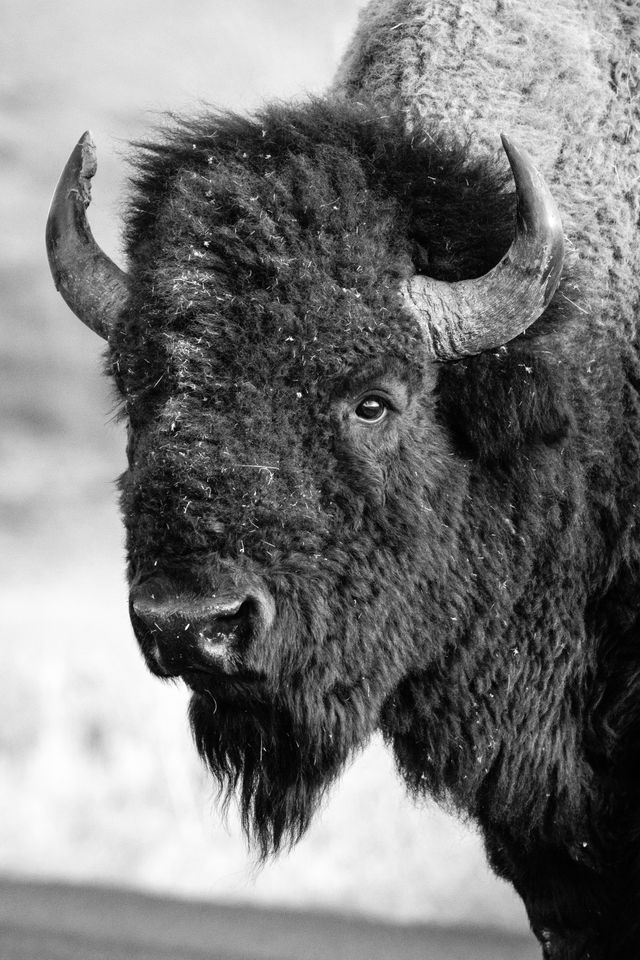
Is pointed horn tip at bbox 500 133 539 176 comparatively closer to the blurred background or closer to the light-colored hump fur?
the light-colored hump fur

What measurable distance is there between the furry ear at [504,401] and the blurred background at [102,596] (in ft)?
7.49

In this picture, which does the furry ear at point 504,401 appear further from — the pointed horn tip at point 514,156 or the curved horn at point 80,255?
the curved horn at point 80,255

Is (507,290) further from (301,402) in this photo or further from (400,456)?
(301,402)

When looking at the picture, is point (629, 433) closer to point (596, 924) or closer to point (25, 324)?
point (596, 924)

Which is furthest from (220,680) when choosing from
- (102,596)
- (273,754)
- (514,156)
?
(102,596)

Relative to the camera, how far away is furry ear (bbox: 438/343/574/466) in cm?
319

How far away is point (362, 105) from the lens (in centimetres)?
361

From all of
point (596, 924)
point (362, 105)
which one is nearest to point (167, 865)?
point (596, 924)

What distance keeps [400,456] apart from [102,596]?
18.0 ft

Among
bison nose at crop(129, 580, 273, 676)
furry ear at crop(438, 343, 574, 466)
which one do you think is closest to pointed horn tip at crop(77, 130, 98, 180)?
furry ear at crop(438, 343, 574, 466)

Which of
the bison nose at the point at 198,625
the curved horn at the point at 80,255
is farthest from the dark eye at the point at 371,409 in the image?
the curved horn at the point at 80,255

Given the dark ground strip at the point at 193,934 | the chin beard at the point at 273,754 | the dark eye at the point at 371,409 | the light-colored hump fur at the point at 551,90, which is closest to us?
the dark eye at the point at 371,409

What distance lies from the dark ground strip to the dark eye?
368 cm

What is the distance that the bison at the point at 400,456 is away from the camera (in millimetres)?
2912
